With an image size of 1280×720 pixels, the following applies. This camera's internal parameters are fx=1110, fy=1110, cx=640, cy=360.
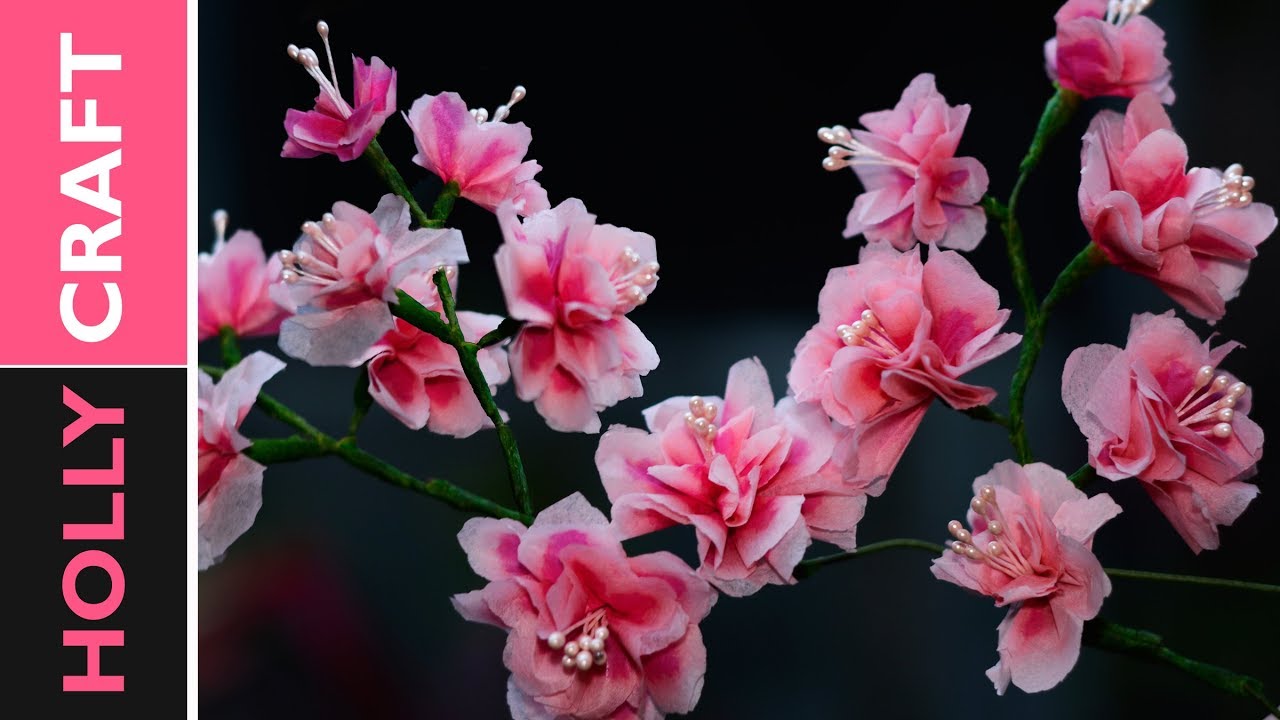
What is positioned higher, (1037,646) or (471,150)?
(471,150)

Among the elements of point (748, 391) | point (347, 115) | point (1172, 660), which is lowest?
point (1172, 660)

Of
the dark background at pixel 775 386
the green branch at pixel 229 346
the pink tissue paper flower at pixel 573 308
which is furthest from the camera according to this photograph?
the dark background at pixel 775 386

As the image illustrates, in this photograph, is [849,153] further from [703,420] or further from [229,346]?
[229,346]

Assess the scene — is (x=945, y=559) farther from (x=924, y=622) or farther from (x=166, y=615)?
(x=924, y=622)

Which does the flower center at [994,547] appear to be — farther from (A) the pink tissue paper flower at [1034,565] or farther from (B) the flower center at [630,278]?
(B) the flower center at [630,278]

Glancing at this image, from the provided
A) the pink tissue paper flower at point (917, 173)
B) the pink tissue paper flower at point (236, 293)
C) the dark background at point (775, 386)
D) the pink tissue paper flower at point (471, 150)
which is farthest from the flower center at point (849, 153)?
the dark background at point (775, 386)

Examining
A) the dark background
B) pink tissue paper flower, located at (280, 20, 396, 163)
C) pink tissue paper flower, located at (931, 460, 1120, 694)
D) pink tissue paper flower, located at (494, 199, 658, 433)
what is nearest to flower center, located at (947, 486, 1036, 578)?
pink tissue paper flower, located at (931, 460, 1120, 694)

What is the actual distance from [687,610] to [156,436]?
204mm

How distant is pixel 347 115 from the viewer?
1.17ft

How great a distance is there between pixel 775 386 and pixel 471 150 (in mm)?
555

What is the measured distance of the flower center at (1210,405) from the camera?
0.36m

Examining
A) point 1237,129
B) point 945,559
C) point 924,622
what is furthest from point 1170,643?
point 945,559

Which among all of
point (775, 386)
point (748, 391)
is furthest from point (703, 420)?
point (775, 386)

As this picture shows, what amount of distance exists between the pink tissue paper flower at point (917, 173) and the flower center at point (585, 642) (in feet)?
0.54
